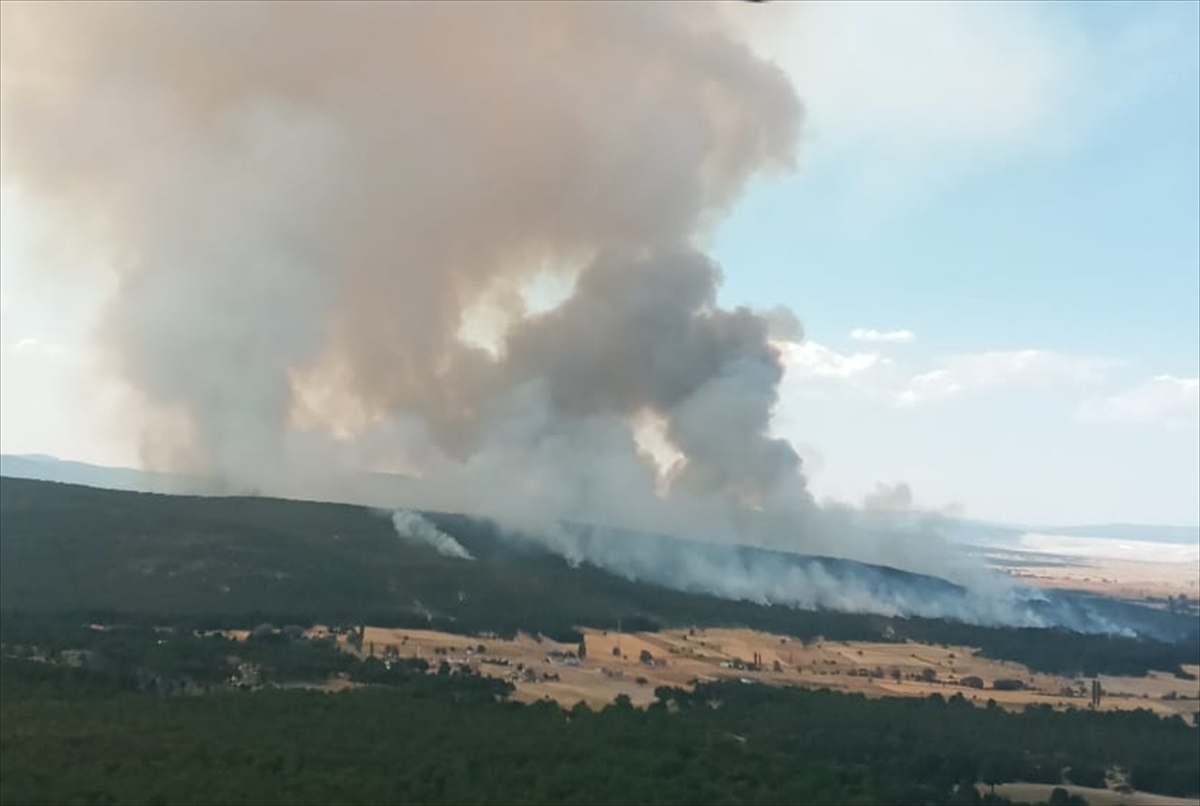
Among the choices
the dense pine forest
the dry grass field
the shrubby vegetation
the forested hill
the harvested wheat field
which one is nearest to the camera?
the shrubby vegetation

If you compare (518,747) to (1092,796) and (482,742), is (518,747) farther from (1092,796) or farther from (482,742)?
(1092,796)

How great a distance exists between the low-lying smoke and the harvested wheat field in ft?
91.5

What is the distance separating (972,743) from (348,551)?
202ft

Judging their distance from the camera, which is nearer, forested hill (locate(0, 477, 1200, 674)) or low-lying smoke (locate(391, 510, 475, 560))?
forested hill (locate(0, 477, 1200, 674))

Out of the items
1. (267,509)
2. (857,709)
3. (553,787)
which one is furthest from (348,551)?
(553,787)

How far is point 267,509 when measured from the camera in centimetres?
11825

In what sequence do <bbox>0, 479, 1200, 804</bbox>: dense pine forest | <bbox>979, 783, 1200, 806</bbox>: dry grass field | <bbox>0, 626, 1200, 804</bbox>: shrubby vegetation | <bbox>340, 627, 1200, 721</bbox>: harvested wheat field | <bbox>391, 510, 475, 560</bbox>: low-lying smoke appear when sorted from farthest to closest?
<bbox>391, 510, 475, 560</bbox>: low-lying smoke, <bbox>340, 627, 1200, 721</bbox>: harvested wheat field, <bbox>979, 783, 1200, 806</bbox>: dry grass field, <bbox>0, 479, 1200, 804</bbox>: dense pine forest, <bbox>0, 626, 1200, 804</bbox>: shrubby vegetation

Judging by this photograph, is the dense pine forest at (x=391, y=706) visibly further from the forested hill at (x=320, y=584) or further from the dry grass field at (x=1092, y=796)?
the dry grass field at (x=1092, y=796)

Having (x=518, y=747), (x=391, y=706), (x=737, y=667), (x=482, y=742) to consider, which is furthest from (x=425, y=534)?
(x=518, y=747)

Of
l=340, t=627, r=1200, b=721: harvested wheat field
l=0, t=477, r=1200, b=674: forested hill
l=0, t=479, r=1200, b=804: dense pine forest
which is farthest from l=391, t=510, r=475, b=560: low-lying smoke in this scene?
l=340, t=627, r=1200, b=721: harvested wheat field

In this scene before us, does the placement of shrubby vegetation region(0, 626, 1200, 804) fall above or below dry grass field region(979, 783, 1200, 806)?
above

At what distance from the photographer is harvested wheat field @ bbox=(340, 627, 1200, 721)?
73.2m

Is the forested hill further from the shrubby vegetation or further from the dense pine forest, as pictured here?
the shrubby vegetation

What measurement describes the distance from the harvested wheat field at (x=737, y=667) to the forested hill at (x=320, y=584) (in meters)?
4.02
